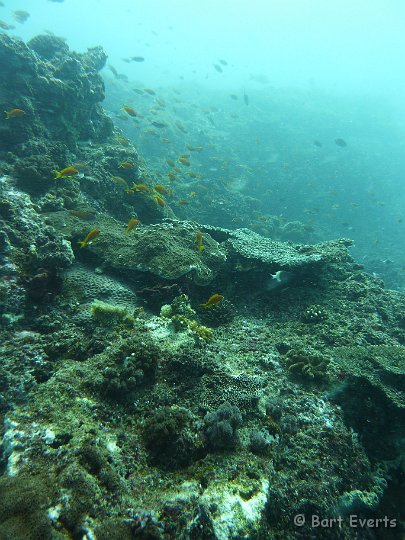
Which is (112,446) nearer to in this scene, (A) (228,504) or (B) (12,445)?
(B) (12,445)

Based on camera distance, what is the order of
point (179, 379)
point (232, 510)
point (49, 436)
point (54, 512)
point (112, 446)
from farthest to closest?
1. point (179, 379)
2. point (112, 446)
3. point (49, 436)
4. point (232, 510)
5. point (54, 512)

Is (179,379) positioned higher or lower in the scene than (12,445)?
higher

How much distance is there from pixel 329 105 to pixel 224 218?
53.3 meters

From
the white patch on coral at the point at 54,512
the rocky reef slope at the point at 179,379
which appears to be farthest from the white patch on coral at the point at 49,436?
the white patch on coral at the point at 54,512

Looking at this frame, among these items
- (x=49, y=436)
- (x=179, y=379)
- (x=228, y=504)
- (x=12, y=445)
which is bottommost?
(x=12, y=445)

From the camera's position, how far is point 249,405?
13.9 ft

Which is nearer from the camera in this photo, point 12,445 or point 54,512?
point 54,512

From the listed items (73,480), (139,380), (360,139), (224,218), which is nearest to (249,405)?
(139,380)

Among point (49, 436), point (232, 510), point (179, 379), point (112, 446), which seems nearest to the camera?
point (232, 510)

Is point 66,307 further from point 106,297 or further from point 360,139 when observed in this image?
point 360,139

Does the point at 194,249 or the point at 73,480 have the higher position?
the point at 194,249

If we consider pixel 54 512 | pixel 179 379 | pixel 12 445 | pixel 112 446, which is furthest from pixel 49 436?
pixel 179 379

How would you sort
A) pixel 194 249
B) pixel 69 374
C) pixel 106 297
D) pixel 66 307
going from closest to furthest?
pixel 69 374, pixel 66 307, pixel 106 297, pixel 194 249

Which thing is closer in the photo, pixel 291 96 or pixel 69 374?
pixel 69 374
